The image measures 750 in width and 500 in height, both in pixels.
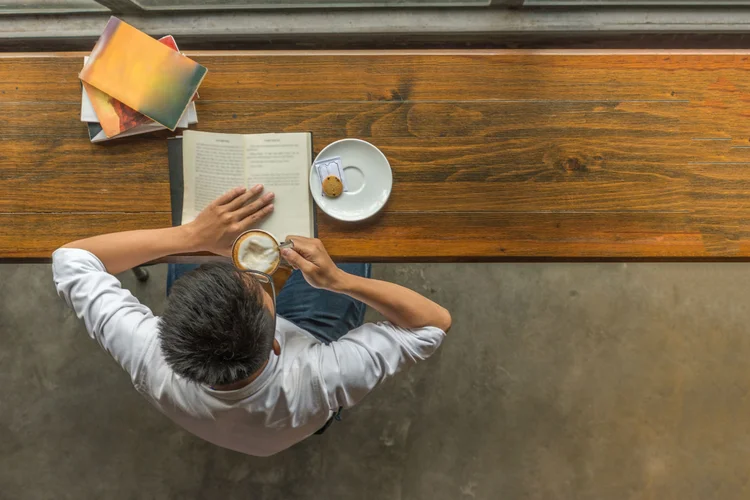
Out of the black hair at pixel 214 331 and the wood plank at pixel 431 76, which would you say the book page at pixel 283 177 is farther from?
the black hair at pixel 214 331

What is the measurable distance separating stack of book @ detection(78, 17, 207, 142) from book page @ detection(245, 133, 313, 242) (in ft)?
0.71

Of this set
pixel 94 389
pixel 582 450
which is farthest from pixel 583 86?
pixel 94 389

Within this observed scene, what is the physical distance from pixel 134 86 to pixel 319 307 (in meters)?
0.83

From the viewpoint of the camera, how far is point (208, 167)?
139 cm

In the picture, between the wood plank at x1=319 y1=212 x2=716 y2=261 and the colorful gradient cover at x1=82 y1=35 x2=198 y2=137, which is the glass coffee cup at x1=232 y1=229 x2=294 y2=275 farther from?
the colorful gradient cover at x1=82 y1=35 x2=198 y2=137

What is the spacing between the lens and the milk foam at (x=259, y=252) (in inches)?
51.3

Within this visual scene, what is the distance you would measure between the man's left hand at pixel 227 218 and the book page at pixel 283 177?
0.03 m

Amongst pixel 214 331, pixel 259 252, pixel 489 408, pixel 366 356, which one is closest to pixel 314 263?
pixel 259 252

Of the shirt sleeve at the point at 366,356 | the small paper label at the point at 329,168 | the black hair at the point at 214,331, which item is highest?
the small paper label at the point at 329,168

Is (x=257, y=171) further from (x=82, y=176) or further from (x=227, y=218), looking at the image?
(x=82, y=176)

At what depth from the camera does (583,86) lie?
142cm

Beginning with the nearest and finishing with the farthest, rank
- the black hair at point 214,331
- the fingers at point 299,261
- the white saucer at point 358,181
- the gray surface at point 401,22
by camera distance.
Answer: the black hair at point 214,331 → the fingers at point 299,261 → the white saucer at point 358,181 → the gray surface at point 401,22

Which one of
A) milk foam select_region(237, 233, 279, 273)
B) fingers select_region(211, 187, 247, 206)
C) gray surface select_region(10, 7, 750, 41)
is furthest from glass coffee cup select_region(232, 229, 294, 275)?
gray surface select_region(10, 7, 750, 41)

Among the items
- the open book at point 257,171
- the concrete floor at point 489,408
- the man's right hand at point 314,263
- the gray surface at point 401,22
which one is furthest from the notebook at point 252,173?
the concrete floor at point 489,408
